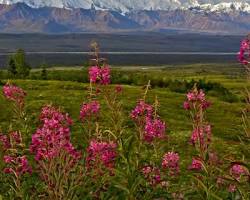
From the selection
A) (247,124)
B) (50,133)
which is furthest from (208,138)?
(50,133)

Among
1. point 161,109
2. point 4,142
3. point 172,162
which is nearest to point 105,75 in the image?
point 172,162

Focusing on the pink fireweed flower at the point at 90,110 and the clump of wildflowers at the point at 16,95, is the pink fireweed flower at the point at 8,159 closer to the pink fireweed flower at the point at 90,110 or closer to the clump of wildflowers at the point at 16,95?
the clump of wildflowers at the point at 16,95

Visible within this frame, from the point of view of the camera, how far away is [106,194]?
647 cm

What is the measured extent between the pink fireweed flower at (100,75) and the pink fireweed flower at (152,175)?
1377mm

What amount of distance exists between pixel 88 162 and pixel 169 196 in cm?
106

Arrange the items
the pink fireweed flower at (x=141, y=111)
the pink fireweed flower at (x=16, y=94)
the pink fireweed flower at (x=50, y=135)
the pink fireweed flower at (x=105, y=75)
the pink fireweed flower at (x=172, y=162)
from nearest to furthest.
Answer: the pink fireweed flower at (x=50, y=135) < the pink fireweed flower at (x=105, y=75) < the pink fireweed flower at (x=16, y=94) < the pink fireweed flower at (x=141, y=111) < the pink fireweed flower at (x=172, y=162)

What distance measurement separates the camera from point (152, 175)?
7.34 m

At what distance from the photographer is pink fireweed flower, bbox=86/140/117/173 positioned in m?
Result: 6.74

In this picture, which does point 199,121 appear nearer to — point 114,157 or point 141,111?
point 114,157

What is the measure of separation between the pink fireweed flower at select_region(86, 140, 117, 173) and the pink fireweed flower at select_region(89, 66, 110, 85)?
2.30 ft

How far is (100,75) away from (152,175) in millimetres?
1477

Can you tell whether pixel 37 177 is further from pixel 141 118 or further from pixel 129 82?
pixel 129 82

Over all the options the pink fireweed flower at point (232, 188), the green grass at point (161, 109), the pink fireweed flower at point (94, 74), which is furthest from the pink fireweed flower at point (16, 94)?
the green grass at point (161, 109)

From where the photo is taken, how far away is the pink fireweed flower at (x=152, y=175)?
7.26m
